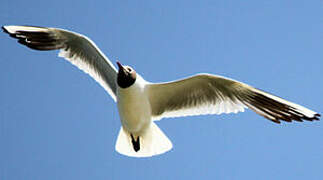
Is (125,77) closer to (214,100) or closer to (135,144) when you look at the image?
(135,144)

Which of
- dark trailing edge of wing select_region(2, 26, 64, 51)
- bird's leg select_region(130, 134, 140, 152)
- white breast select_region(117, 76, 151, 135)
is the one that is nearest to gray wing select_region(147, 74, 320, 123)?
white breast select_region(117, 76, 151, 135)

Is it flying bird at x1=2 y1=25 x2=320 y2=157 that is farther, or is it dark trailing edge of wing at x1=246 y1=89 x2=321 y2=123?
flying bird at x1=2 y1=25 x2=320 y2=157

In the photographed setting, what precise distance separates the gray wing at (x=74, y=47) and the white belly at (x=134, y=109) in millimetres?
446

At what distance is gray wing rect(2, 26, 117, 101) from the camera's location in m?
6.25

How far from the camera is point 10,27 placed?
6.23 m

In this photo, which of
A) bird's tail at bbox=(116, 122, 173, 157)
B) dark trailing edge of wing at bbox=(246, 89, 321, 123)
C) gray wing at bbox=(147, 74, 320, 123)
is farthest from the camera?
bird's tail at bbox=(116, 122, 173, 157)

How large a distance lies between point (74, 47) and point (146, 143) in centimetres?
139

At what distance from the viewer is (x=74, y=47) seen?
6410mm

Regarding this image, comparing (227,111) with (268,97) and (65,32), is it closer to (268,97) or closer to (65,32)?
(268,97)

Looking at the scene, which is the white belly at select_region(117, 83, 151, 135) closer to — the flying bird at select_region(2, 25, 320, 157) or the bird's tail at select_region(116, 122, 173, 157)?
the flying bird at select_region(2, 25, 320, 157)

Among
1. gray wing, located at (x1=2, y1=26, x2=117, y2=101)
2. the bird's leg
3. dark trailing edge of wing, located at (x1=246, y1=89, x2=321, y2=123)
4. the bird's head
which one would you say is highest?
gray wing, located at (x1=2, y1=26, x2=117, y2=101)

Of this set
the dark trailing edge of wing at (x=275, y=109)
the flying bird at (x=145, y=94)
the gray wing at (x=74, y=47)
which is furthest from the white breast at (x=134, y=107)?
the dark trailing edge of wing at (x=275, y=109)

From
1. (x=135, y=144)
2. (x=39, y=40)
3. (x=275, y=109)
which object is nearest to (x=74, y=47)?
(x=39, y=40)

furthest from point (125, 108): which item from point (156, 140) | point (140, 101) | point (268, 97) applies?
point (268, 97)
